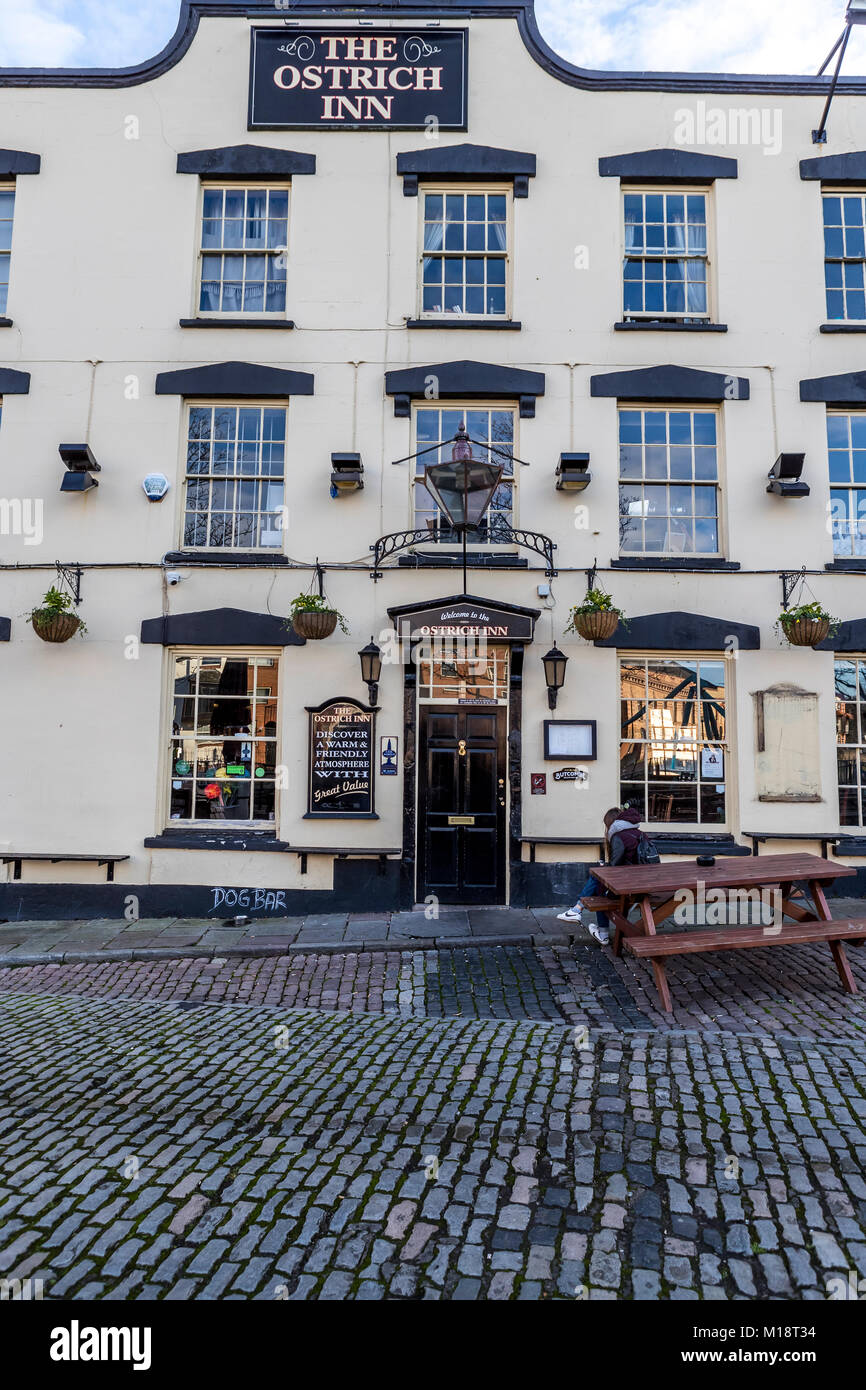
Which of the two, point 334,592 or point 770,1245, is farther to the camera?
point 334,592

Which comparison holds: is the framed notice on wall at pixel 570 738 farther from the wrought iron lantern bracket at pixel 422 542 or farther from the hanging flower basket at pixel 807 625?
the hanging flower basket at pixel 807 625

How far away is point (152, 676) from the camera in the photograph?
9430mm

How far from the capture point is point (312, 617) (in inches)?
351

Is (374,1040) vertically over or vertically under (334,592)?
under

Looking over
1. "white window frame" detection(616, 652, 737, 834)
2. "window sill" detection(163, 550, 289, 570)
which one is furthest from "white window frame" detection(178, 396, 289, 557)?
"white window frame" detection(616, 652, 737, 834)

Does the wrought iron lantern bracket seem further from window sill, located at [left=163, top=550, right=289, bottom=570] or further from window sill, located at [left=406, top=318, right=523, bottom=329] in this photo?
window sill, located at [left=406, top=318, right=523, bottom=329]

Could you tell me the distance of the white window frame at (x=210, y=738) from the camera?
9.46 m

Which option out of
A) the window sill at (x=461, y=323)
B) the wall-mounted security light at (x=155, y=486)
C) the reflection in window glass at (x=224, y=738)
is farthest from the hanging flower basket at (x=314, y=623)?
the window sill at (x=461, y=323)

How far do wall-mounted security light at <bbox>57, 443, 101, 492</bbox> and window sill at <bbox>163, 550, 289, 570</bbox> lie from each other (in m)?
1.37

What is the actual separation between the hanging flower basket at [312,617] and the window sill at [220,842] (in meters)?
2.64

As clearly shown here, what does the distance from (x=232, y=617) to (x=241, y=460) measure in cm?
225
